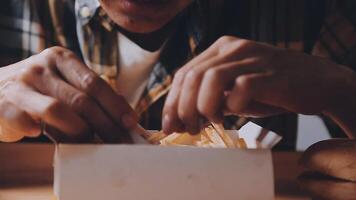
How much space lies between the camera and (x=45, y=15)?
98 centimetres

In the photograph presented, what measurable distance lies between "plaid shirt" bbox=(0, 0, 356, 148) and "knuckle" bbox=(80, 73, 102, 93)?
462 millimetres

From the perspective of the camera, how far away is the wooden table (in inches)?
19.2

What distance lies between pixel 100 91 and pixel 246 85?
0.40ft

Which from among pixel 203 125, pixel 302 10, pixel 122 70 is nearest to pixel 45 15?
pixel 122 70

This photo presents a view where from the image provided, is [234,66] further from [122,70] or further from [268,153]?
[122,70]

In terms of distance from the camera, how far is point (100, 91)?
1.45ft

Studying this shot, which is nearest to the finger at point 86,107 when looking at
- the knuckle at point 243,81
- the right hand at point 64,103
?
the right hand at point 64,103

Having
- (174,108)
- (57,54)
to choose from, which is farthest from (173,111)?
(57,54)

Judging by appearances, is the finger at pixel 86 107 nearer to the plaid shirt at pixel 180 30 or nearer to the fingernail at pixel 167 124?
the fingernail at pixel 167 124

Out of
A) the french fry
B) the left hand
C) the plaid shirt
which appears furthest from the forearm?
the plaid shirt

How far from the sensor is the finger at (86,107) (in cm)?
44

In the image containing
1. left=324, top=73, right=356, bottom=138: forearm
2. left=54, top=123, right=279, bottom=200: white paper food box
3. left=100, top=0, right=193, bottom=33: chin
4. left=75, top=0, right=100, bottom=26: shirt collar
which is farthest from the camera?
left=75, top=0, right=100, bottom=26: shirt collar

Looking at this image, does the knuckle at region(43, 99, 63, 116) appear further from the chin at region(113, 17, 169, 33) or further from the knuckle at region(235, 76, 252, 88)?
the chin at region(113, 17, 169, 33)

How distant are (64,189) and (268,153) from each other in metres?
0.17
